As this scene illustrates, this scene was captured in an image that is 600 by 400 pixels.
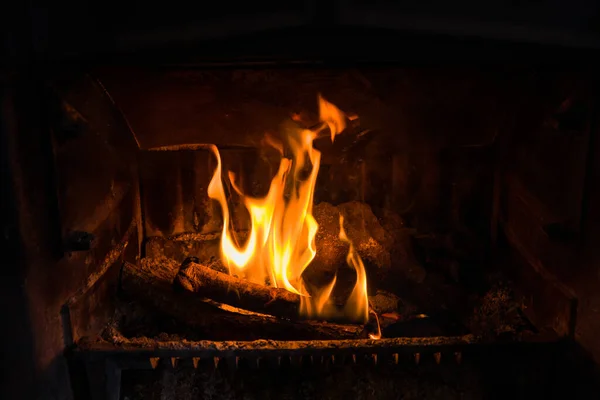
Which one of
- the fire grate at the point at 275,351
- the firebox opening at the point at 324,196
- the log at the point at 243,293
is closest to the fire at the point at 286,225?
the firebox opening at the point at 324,196

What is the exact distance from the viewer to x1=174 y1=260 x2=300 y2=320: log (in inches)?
59.4

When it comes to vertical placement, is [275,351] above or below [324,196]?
below

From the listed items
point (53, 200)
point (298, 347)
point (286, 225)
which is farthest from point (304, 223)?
point (53, 200)

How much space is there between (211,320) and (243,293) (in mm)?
102

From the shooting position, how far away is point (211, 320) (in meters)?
1.49

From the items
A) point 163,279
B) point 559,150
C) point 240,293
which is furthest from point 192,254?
point 559,150

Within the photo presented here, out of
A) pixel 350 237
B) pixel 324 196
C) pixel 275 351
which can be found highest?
pixel 324 196

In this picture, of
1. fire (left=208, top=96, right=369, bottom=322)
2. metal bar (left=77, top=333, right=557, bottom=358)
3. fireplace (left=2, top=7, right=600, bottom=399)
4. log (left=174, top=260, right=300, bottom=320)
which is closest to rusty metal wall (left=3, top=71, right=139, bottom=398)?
fireplace (left=2, top=7, right=600, bottom=399)

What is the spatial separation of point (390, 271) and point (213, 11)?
898 millimetres

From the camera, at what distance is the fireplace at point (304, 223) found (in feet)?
3.99

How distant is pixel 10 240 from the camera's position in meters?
1.13

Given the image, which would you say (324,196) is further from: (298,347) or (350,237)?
(298,347)

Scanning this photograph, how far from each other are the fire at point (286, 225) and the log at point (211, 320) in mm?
189

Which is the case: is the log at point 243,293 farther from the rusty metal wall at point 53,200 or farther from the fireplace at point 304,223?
the rusty metal wall at point 53,200
